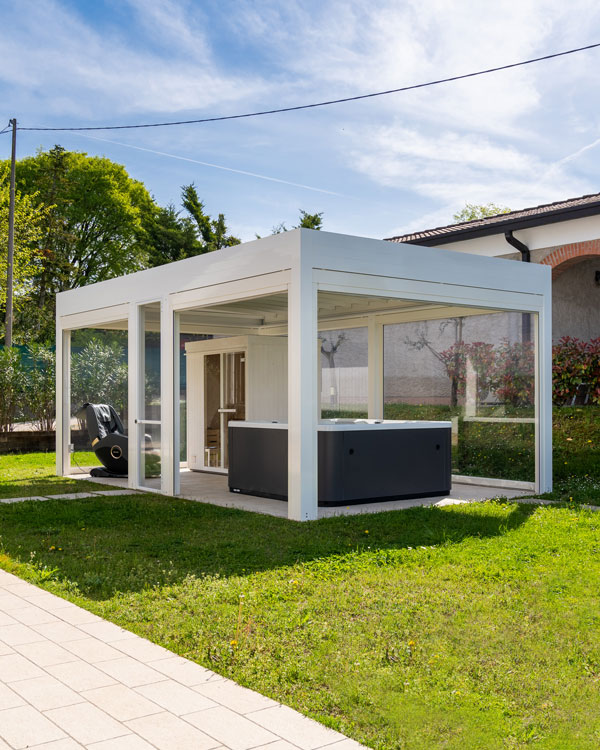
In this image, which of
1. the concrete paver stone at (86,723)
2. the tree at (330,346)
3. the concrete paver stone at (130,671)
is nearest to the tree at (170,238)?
the tree at (330,346)

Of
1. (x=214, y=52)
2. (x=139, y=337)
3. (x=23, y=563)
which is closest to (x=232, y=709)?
(x=23, y=563)

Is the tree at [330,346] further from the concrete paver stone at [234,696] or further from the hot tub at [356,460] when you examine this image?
the concrete paver stone at [234,696]

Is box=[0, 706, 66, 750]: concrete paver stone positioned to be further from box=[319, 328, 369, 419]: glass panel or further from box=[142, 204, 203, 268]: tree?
box=[142, 204, 203, 268]: tree

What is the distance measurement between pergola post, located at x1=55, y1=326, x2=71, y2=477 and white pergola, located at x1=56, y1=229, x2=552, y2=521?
0.06 feet

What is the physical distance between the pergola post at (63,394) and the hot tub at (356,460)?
143 inches

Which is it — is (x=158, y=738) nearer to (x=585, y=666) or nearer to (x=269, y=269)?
(x=585, y=666)

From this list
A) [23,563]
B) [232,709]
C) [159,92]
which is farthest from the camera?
[159,92]

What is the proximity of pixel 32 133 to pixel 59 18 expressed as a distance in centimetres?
1197

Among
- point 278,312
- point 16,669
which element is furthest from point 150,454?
point 16,669

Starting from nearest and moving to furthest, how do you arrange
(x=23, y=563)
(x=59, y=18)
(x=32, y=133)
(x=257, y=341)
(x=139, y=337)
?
(x=23, y=563) → (x=139, y=337) → (x=257, y=341) → (x=59, y=18) → (x=32, y=133)

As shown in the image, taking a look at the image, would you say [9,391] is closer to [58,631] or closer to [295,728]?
[58,631]

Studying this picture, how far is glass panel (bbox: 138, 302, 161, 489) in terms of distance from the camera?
10742mm

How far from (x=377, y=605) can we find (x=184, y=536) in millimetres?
2838

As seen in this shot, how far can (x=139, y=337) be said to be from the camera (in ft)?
36.1
